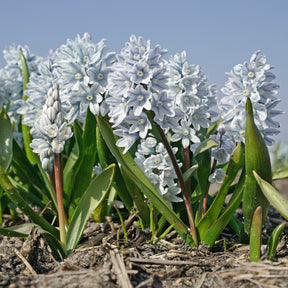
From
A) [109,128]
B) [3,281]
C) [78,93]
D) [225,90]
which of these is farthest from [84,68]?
[3,281]

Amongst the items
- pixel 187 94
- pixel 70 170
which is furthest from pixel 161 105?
pixel 70 170

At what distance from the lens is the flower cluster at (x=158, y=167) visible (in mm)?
3338

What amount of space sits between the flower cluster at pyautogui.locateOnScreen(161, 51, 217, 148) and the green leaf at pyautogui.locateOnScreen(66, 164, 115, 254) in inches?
26.0

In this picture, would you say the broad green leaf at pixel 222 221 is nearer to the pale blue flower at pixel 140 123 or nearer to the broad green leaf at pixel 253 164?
the broad green leaf at pixel 253 164

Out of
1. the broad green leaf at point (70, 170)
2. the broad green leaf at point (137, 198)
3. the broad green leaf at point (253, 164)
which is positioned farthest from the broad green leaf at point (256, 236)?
the broad green leaf at point (70, 170)

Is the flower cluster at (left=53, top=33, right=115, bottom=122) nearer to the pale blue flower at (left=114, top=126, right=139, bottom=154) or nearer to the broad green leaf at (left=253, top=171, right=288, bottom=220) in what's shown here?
the pale blue flower at (left=114, top=126, right=139, bottom=154)

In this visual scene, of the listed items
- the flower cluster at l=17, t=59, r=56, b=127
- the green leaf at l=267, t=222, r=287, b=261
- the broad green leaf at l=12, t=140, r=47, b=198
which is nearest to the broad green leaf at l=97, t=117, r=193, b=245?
the green leaf at l=267, t=222, r=287, b=261

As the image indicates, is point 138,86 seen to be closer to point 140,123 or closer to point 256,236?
point 140,123

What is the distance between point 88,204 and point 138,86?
116 centimetres

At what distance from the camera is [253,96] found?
3209mm

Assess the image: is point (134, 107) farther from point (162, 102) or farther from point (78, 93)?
point (78, 93)

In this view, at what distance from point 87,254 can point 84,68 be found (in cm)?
139

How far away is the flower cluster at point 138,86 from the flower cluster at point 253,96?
2.30 ft

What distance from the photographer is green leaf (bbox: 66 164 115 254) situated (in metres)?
3.30
